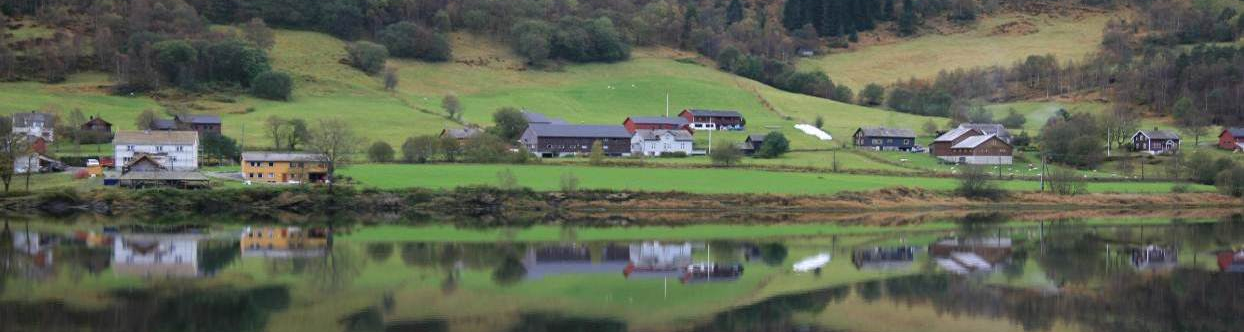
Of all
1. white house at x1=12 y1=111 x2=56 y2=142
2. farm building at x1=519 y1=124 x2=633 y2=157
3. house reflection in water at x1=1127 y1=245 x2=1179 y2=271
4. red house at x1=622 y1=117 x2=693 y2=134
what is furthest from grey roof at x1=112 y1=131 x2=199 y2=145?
house reflection in water at x1=1127 y1=245 x2=1179 y2=271

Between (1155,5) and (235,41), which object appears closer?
(235,41)

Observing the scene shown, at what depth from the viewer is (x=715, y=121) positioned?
9906 centimetres

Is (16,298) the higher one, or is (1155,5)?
(1155,5)

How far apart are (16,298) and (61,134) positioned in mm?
54590

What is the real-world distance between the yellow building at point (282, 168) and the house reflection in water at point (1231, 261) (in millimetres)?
45206

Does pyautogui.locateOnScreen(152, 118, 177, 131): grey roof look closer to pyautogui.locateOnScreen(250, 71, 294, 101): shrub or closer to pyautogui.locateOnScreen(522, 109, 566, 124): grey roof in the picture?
pyautogui.locateOnScreen(250, 71, 294, 101): shrub

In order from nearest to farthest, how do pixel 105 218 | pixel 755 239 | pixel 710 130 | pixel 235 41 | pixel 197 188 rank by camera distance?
1. pixel 755 239
2. pixel 105 218
3. pixel 197 188
4. pixel 710 130
5. pixel 235 41

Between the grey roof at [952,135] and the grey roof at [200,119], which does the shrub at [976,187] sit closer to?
the grey roof at [952,135]

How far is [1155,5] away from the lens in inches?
5408

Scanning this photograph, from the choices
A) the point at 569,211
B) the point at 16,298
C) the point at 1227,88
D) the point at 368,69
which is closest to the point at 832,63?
the point at 1227,88

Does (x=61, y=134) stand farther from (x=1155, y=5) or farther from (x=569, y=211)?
(x=1155, y=5)

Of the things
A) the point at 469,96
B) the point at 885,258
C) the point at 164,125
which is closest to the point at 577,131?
the point at 469,96

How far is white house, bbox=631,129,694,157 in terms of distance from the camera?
8794 cm

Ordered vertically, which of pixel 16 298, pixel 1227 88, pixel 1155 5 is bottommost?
pixel 16 298
